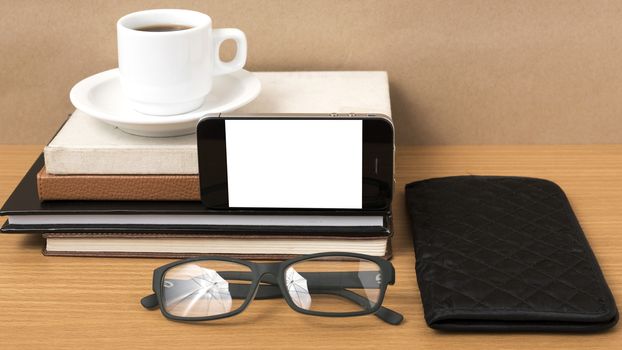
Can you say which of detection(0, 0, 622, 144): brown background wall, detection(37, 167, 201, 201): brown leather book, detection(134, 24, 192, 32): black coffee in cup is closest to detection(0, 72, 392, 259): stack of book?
detection(37, 167, 201, 201): brown leather book

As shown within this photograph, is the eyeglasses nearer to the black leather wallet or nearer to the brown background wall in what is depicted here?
the black leather wallet

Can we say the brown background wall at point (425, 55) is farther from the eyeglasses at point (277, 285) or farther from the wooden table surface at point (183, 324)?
the eyeglasses at point (277, 285)

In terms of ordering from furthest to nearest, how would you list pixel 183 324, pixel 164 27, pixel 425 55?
pixel 425 55
pixel 164 27
pixel 183 324

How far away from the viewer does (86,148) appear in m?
0.77

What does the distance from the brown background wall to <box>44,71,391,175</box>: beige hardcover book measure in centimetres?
7

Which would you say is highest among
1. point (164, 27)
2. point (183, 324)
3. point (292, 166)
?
point (164, 27)

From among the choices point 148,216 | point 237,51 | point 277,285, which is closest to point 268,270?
point 277,285

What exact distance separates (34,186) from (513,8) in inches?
21.8

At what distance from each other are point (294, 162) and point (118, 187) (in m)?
0.17

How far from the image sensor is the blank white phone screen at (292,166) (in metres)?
0.75

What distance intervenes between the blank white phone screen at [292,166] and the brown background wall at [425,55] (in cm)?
24

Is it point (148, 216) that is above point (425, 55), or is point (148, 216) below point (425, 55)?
below

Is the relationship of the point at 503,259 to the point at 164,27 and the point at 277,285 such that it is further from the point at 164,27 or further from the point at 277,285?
the point at 164,27

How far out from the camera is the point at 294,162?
0.76 metres
